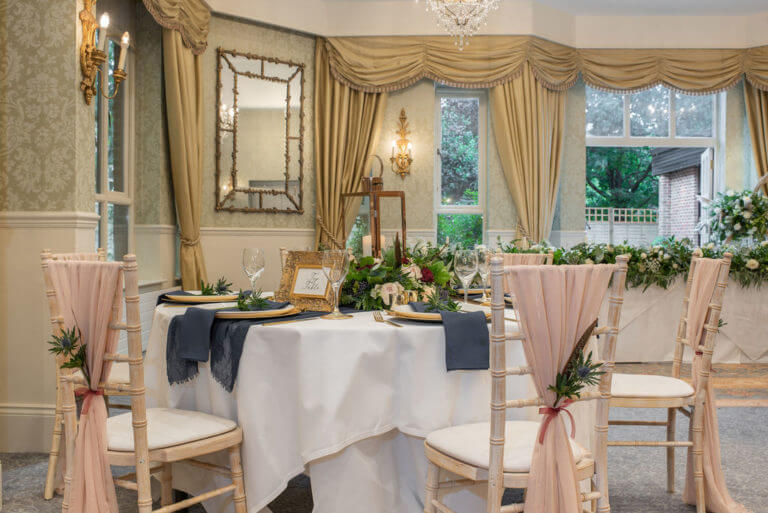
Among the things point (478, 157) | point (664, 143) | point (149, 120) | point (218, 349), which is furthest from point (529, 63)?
point (218, 349)

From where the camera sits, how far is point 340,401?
6.48ft

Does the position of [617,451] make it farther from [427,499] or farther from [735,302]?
[735,302]

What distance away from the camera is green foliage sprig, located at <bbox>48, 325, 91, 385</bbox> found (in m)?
1.90

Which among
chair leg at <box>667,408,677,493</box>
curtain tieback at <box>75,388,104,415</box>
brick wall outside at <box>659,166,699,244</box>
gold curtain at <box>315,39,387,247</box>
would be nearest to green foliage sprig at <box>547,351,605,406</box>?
chair leg at <box>667,408,677,493</box>

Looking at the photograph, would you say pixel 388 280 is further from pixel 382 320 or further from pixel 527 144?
pixel 527 144

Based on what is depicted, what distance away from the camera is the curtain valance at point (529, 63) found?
21.2 feet

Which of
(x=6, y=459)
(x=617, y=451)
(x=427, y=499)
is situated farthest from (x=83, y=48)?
(x=617, y=451)

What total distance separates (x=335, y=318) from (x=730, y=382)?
12.1ft

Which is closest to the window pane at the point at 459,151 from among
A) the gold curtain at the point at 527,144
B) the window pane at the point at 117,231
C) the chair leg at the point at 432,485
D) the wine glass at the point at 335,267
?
the gold curtain at the point at 527,144

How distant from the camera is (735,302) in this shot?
5.13 meters

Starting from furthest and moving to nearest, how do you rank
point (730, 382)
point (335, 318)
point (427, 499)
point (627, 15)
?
point (627, 15), point (730, 382), point (335, 318), point (427, 499)

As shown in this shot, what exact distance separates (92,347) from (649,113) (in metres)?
7.14

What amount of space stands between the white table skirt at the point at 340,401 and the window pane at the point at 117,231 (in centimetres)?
300

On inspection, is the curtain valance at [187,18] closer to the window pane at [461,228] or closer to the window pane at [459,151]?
A: the window pane at [459,151]
